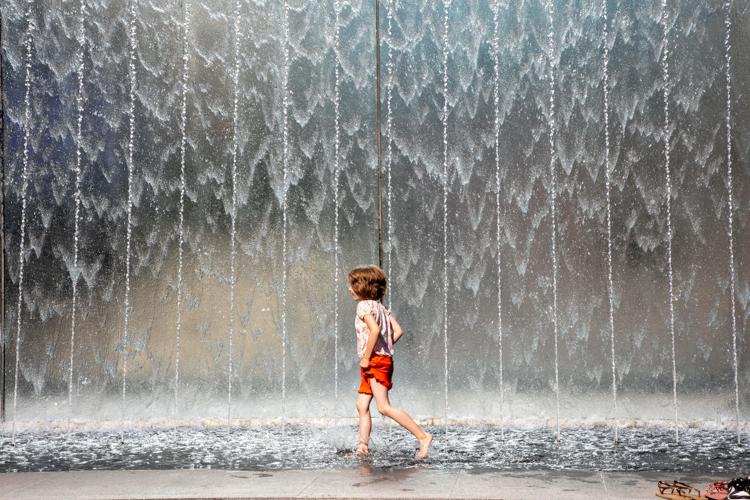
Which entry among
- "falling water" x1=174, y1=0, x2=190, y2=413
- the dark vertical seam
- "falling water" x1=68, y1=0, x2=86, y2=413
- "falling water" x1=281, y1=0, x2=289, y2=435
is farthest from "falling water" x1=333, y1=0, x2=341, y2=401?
the dark vertical seam

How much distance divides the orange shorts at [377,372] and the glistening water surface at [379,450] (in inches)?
19.7

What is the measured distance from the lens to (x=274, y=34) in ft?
33.7

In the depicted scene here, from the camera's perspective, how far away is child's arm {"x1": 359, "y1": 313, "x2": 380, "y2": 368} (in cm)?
642

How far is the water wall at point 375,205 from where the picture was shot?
31.8 ft

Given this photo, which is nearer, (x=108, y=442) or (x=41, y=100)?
(x=108, y=442)

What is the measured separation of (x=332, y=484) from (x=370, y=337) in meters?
1.31

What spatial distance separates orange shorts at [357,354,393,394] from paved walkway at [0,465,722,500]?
0.77 meters

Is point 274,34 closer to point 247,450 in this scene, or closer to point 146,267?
point 146,267

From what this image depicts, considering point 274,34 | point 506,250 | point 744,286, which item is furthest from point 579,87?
point 274,34

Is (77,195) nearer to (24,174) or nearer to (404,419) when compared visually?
(24,174)

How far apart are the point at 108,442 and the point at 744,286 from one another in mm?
6403

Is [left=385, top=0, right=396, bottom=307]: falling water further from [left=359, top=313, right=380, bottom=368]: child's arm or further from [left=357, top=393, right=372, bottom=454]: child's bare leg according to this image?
[left=359, top=313, right=380, bottom=368]: child's arm

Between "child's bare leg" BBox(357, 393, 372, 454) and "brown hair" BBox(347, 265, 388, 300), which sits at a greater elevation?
"brown hair" BBox(347, 265, 388, 300)

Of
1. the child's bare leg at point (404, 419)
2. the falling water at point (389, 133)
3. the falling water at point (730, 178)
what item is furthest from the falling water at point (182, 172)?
the falling water at point (730, 178)
